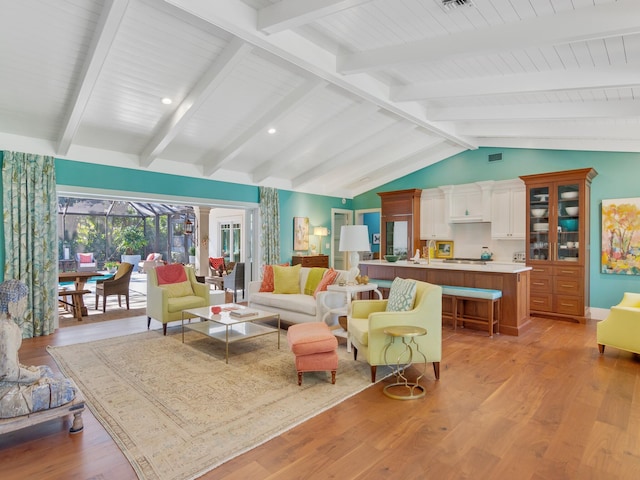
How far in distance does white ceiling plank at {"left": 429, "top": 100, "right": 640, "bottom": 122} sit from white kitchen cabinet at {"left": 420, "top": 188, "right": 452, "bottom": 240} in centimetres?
268

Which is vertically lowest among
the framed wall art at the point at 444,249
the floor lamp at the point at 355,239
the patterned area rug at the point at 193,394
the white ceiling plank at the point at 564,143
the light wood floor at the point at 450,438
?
the light wood floor at the point at 450,438

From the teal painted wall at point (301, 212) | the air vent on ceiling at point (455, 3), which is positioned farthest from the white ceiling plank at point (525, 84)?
the teal painted wall at point (301, 212)

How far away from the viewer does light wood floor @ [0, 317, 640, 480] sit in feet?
6.88

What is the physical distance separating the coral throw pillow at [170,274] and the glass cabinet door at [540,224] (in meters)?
5.97

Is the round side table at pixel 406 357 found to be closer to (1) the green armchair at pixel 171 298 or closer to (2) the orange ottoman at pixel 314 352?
(2) the orange ottoman at pixel 314 352

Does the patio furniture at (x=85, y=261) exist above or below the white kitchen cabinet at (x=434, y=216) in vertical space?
below

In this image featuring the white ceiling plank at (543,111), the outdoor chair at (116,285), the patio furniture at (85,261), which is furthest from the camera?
the patio furniture at (85,261)

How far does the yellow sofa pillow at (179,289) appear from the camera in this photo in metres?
5.34

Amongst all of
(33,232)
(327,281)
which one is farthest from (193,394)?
(33,232)

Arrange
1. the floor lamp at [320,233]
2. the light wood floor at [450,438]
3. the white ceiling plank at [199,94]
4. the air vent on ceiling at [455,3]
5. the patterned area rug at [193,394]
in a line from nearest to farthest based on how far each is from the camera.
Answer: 1. the light wood floor at [450,438]
2. the patterned area rug at [193,394]
3. the air vent on ceiling at [455,3]
4. the white ceiling plank at [199,94]
5. the floor lamp at [320,233]

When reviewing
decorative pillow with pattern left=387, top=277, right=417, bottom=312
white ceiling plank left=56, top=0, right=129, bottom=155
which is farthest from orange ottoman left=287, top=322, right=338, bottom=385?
white ceiling plank left=56, top=0, right=129, bottom=155

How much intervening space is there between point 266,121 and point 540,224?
5.02 meters

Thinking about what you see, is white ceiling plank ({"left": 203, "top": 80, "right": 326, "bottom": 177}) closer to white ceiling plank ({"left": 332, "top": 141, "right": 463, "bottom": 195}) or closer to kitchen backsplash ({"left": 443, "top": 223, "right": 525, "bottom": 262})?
white ceiling plank ({"left": 332, "top": 141, "right": 463, "bottom": 195})

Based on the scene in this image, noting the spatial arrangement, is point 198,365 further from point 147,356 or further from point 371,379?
point 371,379
